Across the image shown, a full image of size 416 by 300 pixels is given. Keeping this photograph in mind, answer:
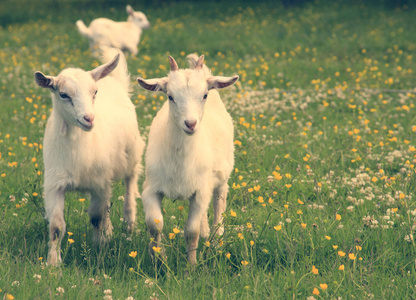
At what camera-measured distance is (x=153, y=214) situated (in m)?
4.74

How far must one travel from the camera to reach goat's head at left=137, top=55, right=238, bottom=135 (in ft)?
14.5

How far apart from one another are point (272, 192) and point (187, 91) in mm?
1798

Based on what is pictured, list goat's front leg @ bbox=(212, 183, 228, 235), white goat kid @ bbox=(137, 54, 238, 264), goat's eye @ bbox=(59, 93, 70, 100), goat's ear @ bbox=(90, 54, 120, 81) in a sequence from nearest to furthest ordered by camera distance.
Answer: white goat kid @ bbox=(137, 54, 238, 264)
goat's eye @ bbox=(59, 93, 70, 100)
goat's ear @ bbox=(90, 54, 120, 81)
goat's front leg @ bbox=(212, 183, 228, 235)

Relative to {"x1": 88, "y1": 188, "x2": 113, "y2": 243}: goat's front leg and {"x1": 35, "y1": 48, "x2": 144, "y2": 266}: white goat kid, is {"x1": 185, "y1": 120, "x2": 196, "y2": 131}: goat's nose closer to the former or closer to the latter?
{"x1": 35, "y1": 48, "x2": 144, "y2": 266}: white goat kid

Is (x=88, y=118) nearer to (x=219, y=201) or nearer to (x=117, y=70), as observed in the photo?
(x=219, y=201)

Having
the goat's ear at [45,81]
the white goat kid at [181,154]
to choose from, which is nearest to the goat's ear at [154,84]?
the white goat kid at [181,154]

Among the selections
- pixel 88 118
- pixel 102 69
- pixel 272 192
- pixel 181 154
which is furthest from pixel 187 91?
pixel 272 192

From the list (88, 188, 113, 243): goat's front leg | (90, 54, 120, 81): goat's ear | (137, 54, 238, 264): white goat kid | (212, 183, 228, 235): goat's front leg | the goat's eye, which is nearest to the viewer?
(137, 54, 238, 264): white goat kid

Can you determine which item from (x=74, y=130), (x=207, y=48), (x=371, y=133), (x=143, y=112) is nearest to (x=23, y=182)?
(x=74, y=130)

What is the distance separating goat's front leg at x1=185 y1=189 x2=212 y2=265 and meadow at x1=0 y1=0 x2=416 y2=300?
4.1 inches

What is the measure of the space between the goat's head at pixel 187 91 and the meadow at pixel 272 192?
815 mm

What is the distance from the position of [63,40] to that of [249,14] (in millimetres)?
8470

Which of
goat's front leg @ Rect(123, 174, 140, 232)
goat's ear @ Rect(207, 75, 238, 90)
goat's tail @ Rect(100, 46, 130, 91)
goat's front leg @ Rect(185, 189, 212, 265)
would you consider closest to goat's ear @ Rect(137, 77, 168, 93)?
goat's ear @ Rect(207, 75, 238, 90)

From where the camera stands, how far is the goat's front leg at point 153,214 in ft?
15.5
